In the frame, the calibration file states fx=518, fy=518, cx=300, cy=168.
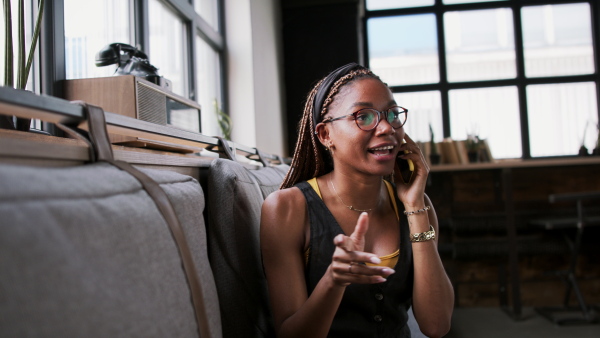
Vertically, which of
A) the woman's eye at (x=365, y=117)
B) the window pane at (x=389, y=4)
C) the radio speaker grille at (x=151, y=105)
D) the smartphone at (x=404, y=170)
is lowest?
the smartphone at (x=404, y=170)

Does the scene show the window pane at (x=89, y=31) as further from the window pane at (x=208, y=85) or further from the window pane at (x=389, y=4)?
the window pane at (x=389, y=4)

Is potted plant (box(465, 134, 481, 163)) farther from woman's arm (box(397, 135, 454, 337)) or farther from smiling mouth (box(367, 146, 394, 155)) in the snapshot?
smiling mouth (box(367, 146, 394, 155))

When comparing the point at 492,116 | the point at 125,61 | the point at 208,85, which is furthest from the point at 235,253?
the point at 492,116

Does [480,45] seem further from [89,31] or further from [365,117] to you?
[365,117]

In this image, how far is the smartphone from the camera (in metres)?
1.40

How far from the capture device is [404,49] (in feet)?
18.8

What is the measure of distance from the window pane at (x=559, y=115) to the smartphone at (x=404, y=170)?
4606 millimetres

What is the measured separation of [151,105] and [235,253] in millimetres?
1057

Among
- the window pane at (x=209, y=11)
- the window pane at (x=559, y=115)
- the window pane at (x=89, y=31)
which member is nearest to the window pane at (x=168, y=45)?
the window pane at (x=89, y=31)

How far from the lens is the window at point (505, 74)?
18.0 ft

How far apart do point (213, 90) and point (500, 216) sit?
2.51 meters

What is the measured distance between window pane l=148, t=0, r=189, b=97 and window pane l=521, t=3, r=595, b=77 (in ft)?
12.5

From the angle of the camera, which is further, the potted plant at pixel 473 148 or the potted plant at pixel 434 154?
the potted plant at pixel 473 148

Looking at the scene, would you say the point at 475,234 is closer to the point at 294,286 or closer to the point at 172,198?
the point at 294,286
